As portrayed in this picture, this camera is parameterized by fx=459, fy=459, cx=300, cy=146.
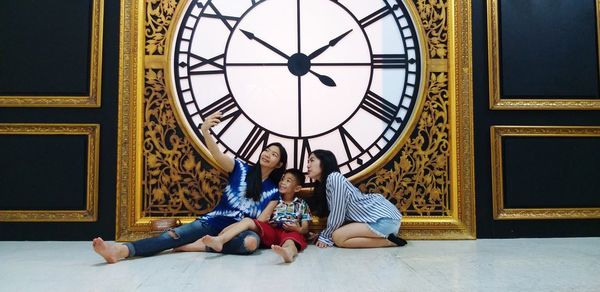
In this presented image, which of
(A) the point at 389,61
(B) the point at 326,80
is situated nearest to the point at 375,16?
(A) the point at 389,61

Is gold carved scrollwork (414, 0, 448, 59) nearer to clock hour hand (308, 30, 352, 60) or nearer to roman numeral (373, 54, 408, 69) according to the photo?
roman numeral (373, 54, 408, 69)

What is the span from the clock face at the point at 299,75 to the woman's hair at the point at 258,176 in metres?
0.20

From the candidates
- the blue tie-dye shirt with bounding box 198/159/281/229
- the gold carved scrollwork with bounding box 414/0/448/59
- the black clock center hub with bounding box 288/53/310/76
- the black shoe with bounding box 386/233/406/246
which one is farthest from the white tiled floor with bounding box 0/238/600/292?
the gold carved scrollwork with bounding box 414/0/448/59

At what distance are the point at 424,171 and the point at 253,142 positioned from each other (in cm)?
105

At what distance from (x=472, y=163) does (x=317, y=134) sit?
3.10ft

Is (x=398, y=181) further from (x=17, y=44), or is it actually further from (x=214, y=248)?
(x=17, y=44)

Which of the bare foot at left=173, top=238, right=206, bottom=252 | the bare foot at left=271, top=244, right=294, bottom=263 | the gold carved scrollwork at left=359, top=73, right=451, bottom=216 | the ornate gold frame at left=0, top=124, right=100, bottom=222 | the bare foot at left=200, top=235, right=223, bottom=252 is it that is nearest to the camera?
the bare foot at left=271, top=244, right=294, bottom=263

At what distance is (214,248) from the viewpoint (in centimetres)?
208

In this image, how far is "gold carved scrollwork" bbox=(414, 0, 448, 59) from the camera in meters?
2.82

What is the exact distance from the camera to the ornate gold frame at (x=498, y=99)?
2.77 metres

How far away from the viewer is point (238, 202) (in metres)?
2.45

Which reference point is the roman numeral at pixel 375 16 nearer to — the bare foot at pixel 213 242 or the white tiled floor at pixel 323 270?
the white tiled floor at pixel 323 270

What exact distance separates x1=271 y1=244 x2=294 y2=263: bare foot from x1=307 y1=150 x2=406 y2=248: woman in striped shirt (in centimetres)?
47

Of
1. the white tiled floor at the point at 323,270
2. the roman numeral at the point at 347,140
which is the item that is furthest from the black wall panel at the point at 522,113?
the roman numeral at the point at 347,140
